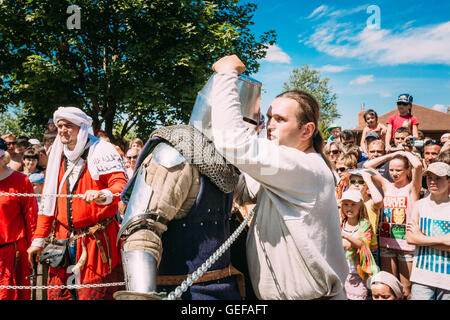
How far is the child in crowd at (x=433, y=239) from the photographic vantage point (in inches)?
128

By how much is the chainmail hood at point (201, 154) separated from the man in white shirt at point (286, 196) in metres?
0.19

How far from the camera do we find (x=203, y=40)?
12.6m

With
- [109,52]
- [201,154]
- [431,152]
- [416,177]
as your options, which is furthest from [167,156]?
[109,52]

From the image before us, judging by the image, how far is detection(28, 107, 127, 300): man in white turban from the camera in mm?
3041

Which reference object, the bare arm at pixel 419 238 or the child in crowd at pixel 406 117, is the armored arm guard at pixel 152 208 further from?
the child in crowd at pixel 406 117

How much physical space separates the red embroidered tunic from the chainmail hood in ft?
8.69

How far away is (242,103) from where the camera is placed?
5.90 feet

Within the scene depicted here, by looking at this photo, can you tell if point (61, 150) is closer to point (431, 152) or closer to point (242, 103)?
point (242, 103)

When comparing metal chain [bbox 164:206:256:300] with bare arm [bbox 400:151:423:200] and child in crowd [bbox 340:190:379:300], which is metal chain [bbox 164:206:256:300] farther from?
bare arm [bbox 400:151:423:200]

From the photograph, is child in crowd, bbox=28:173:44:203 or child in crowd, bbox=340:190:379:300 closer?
child in crowd, bbox=340:190:379:300

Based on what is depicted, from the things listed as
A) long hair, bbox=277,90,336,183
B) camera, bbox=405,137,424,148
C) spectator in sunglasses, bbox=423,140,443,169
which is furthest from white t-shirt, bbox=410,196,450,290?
camera, bbox=405,137,424,148

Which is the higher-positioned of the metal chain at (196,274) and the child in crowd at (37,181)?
the child in crowd at (37,181)

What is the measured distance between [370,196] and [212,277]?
3395 mm

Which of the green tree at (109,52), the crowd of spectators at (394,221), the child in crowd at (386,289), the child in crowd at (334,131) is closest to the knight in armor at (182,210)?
the crowd of spectators at (394,221)
